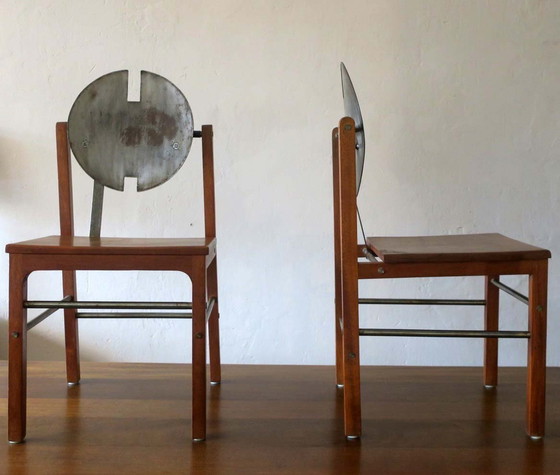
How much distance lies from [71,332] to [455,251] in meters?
1.14

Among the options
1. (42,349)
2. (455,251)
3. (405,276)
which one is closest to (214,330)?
(405,276)

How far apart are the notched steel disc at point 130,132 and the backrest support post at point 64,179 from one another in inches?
3.6

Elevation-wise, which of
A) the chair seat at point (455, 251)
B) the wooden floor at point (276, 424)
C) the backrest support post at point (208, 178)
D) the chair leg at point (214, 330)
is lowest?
the wooden floor at point (276, 424)

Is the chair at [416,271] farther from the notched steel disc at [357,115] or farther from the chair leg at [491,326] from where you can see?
the chair leg at [491,326]

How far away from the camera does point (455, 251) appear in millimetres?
1636

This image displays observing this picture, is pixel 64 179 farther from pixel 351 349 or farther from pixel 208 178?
pixel 351 349

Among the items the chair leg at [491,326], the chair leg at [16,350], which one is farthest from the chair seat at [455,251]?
the chair leg at [16,350]

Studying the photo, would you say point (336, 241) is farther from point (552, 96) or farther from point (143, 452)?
point (552, 96)

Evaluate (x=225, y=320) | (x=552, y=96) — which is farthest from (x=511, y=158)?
(x=225, y=320)

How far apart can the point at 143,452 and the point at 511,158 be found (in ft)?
5.31

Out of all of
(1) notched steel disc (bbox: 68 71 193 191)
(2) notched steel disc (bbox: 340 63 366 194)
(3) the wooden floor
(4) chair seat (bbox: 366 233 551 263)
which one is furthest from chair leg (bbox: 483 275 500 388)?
(1) notched steel disc (bbox: 68 71 193 191)

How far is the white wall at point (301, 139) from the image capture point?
7.99 feet

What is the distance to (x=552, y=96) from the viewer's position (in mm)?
2432

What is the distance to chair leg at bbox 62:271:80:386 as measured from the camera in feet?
6.71
